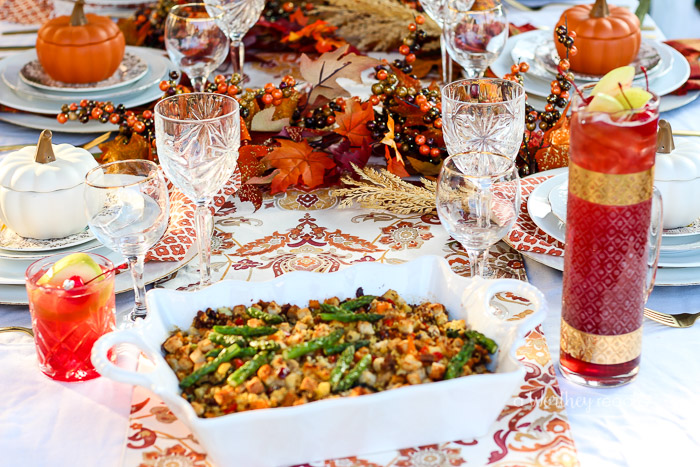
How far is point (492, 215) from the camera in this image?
1062 mm

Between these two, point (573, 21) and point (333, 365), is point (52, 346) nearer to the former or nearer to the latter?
point (333, 365)

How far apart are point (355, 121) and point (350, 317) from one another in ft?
1.87

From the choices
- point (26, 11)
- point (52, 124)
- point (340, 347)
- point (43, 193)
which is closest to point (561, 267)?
point (340, 347)

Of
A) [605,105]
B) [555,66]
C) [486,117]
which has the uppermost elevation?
[605,105]

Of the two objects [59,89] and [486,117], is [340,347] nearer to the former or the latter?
[486,117]

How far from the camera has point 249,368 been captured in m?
0.87

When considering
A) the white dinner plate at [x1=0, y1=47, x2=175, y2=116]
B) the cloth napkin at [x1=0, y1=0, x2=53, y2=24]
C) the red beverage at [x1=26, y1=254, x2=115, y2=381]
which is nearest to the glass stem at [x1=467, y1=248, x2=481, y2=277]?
the red beverage at [x1=26, y1=254, x2=115, y2=381]

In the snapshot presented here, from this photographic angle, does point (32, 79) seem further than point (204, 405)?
Yes

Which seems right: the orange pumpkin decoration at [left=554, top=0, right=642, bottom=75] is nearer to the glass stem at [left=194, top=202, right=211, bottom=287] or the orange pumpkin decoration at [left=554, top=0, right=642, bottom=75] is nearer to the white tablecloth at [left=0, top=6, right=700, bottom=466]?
the white tablecloth at [left=0, top=6, right=700, bottom=466]

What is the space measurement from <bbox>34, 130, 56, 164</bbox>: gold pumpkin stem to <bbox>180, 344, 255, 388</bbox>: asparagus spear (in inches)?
19.8

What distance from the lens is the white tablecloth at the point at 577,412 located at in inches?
34.9

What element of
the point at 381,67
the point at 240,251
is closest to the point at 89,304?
the point at 240,251

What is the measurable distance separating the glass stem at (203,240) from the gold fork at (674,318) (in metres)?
0.61

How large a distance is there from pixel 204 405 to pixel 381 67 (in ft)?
Answer: 2.98
